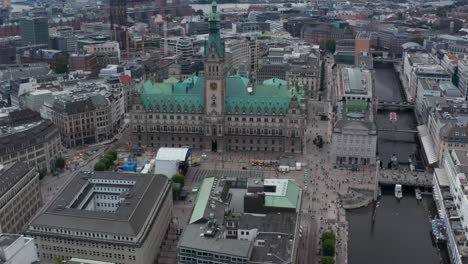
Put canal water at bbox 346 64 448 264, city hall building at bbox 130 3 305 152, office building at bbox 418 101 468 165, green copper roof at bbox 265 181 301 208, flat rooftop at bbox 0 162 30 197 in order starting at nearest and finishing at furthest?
green copper roof at bbox 265 181 301 208 → flat rooftop at bbox 0 162 30 197 → canal water at bbox 346 64 448 264 → office building at bbox 418 101 468 165 → city hall building at bbox 130 3 305 152

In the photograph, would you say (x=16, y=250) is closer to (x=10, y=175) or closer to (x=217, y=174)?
(x=10, y=175)

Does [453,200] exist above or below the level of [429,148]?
below

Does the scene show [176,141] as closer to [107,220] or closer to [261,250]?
[107,220]

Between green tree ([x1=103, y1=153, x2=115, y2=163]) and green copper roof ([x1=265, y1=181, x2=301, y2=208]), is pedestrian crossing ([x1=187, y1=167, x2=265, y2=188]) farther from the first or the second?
green copper roof ([x1=265, y1=181, x2=301, y2=208])

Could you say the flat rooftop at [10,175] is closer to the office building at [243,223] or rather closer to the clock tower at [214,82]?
the office building at [243,223]

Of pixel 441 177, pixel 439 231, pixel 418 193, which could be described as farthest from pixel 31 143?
pixel 441 177

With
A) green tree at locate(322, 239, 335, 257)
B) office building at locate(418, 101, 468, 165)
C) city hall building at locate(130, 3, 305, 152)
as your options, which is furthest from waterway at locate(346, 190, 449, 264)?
city hall building at locate(130, 3, 305, 152)
